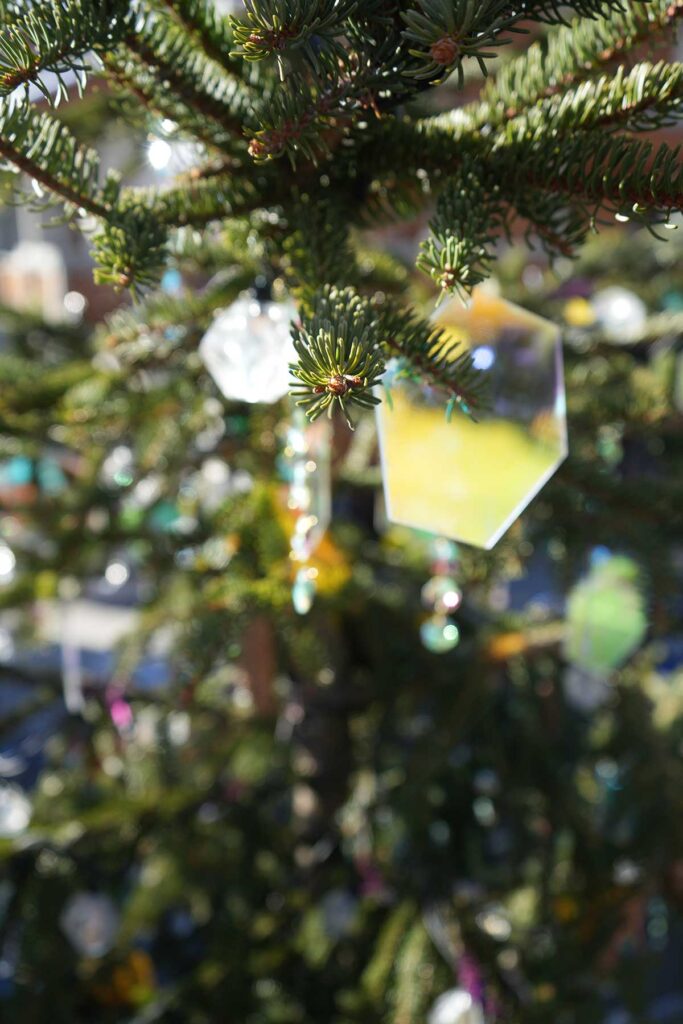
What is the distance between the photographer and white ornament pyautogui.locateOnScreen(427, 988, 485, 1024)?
2.77 feet

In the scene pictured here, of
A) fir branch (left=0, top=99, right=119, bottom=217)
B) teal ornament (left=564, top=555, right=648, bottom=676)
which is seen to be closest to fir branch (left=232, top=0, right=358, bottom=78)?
fir branch (left=0, top=99, right=119, bottom=217)

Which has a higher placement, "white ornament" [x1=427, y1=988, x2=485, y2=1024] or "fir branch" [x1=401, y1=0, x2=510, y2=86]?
"fir branch" [x1=401, y1=0, x2=510, y2=86]

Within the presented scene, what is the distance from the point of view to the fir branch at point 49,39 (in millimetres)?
295

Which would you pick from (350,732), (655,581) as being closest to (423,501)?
(655,581)

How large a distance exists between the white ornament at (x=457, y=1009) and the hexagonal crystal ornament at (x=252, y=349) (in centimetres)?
66

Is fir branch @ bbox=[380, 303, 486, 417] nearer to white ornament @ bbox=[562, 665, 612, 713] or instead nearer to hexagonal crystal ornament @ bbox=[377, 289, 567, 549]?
hexagonal crystal ornament @ bbox=[377, 289, 567, 549]

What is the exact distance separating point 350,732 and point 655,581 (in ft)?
1.80

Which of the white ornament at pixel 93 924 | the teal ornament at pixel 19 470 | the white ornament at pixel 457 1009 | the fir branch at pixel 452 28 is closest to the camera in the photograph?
the fir branch at pixel 452 28

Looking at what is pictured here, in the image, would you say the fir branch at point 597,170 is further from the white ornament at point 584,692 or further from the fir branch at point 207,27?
the white ornament at point 584,692

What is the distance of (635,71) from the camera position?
36 cm

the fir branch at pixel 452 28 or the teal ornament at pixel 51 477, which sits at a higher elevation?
the fir branch at pixel 452 28

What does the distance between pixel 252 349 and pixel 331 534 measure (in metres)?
0.44

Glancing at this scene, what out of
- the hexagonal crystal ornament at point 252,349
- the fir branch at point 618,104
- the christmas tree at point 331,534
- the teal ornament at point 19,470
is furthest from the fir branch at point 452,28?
the teal ornament at point 19,470

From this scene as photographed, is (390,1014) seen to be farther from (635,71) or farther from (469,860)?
(635,71)
